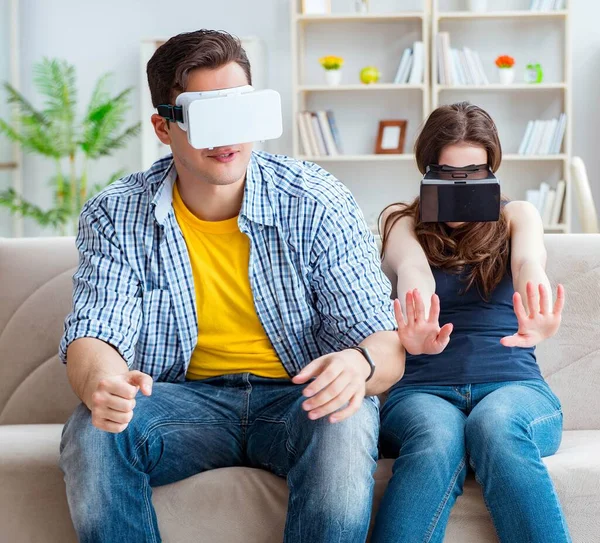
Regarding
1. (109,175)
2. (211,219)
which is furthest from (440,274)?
(109,175)

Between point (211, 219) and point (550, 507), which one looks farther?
point (211, 219)

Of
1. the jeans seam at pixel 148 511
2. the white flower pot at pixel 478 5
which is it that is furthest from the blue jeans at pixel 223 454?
the white flower pot at pixel 478 5

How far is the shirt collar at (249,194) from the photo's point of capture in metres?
1.55

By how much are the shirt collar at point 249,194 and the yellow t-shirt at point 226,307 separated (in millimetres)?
49

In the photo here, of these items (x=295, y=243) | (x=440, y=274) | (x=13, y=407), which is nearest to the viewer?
(x=295, y=243)

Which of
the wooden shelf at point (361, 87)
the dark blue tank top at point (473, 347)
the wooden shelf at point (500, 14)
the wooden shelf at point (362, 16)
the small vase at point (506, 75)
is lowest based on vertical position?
the dark blue tank top at point (473, 347)

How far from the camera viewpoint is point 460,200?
1466mm

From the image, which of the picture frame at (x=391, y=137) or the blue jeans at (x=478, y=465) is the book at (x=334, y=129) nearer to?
the picture frame at (x=391, y=137)

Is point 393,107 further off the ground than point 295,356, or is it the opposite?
point 393,107

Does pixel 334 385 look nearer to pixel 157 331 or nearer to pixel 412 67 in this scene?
pixel 157 331

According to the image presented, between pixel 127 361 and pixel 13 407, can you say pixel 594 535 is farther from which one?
pixel 13 407

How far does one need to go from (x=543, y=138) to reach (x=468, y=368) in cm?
341

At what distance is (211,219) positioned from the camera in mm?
1605

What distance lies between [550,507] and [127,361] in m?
0.73
